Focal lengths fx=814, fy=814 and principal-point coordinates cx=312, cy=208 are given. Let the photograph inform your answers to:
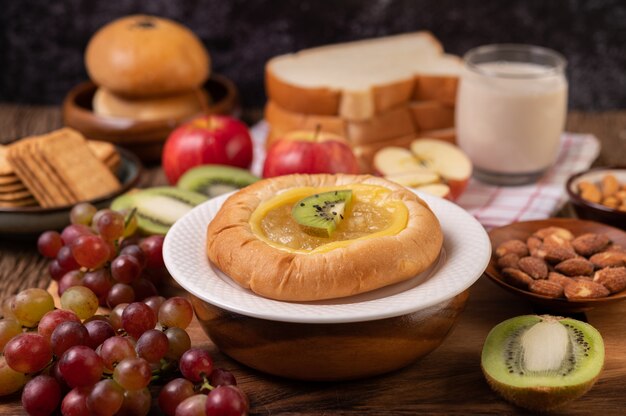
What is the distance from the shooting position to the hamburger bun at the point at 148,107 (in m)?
2.29

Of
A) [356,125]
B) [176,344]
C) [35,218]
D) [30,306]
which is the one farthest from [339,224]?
[356,125]

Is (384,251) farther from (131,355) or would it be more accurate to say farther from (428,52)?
(428,52)

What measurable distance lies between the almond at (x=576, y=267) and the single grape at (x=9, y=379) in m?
0.92

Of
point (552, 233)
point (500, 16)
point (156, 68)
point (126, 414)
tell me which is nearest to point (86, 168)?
point (156, 68)

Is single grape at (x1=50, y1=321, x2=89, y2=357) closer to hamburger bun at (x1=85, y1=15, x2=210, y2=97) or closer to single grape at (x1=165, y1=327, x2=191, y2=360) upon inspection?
single grape at (x1=165, y1=327, x2=191, y2=360)

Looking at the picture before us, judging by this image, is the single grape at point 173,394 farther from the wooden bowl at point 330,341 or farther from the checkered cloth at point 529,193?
the checkered cloth at point 529,193

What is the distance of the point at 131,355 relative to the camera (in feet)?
3.72

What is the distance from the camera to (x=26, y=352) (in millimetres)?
1141

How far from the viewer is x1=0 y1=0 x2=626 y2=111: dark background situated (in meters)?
2.61

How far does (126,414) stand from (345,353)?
1.03 ft

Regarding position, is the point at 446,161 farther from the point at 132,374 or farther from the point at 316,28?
the point at 132,374

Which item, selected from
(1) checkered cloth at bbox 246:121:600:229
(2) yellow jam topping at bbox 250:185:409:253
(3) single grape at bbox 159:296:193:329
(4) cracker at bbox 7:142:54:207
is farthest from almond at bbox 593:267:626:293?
(4) cracker at bbox 7:142:54:207

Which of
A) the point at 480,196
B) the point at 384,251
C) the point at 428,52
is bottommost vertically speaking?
the point at 480,196

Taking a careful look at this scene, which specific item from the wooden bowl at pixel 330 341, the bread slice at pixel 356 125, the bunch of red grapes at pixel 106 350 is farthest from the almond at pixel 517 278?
the bread slice at pixel 356 125
